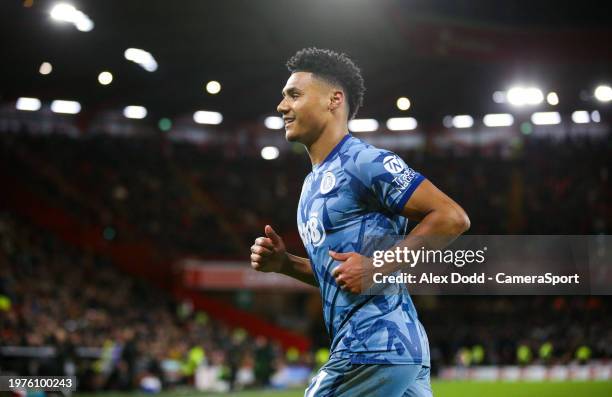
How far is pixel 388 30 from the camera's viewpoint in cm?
2338

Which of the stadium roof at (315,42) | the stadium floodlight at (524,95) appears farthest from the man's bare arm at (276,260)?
the stadium floodlight at (524,95)

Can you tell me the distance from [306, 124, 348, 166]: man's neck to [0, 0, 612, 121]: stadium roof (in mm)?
16772

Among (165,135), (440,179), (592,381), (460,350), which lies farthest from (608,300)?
(165,135)

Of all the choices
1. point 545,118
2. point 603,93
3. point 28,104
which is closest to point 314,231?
point 603,93

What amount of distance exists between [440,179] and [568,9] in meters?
10.8

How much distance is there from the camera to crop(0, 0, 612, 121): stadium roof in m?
21.8

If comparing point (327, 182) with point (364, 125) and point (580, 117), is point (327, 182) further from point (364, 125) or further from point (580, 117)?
point (364, 125)

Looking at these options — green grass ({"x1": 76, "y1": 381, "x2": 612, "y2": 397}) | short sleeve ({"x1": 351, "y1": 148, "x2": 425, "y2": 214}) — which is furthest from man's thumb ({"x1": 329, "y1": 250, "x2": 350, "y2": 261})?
green grass ({"x1": 76, "y1": 381, "x2": 612, "y2": 397})

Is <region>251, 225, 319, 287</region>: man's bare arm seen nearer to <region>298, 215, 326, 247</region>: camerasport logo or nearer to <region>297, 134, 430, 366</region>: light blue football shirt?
<region>298, 215, 326, 247</region>: camerasport logo

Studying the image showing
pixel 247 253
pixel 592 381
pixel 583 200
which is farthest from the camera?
pixel 247 253

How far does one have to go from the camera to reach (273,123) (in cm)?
4325

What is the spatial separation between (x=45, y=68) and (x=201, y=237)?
8704 millimetres

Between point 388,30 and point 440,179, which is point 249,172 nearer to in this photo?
point 440,179

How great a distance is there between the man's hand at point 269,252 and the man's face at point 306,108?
515mm
